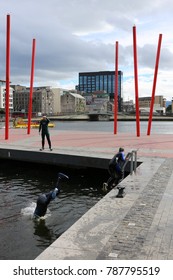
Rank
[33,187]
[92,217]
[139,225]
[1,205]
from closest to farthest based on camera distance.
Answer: [139,225], [92,217], [1,205], [33,187]

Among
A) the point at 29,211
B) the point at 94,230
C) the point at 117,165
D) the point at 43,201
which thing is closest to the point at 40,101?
the point at 117,165

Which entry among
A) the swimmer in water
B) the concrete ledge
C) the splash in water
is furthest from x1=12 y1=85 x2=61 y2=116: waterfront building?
the concrete ledge

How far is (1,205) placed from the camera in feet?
34.2

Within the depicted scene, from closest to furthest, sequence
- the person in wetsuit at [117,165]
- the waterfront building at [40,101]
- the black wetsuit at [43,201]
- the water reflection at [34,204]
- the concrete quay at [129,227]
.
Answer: the concrete quay at [129,227], the water reflection at [34,204], the black wetsuit at [43,201], the person in wetsuit at [117,165], the waterfront building at [40,101]

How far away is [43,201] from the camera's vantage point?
8633mm

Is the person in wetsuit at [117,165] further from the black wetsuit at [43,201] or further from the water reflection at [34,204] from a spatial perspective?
the black wetsuit at [43,201]

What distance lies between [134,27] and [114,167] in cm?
1549

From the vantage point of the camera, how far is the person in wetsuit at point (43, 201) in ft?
27.9

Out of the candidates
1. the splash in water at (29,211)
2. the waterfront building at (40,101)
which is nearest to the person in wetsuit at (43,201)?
the splash in water at (29,211)

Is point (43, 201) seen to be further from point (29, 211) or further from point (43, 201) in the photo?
point (29, 211)

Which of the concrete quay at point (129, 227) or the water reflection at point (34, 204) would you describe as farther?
the water reflection at point (34, 204)
